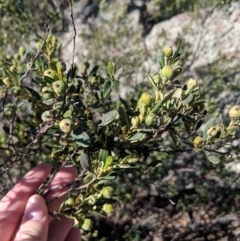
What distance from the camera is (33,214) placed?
137 cm

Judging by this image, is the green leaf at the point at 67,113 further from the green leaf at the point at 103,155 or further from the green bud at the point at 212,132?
the green bud at the point at 212,132

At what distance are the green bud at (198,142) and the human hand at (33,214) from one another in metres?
0.65

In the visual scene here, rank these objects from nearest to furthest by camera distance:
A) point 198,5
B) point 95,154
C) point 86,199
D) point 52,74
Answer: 1. point 52,74
2. point 95,154
3. point 86,199
4. point 198,5

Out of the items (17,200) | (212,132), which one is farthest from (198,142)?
(17,200)

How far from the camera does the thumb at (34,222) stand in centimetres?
126

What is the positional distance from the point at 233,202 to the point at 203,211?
9.4 inches

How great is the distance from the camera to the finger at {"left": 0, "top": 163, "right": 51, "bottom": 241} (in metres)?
1.39

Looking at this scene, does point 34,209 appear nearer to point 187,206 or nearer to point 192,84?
point 192,84

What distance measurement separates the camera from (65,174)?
1694 mm

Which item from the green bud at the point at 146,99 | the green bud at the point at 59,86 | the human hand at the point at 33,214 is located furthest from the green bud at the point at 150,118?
the human hand at the point at 33,214

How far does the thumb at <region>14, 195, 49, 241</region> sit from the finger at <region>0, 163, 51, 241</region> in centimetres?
6

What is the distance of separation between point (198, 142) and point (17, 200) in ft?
2.65

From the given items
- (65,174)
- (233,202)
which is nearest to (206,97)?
(233,202)

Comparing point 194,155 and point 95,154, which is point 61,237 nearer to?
point 95,154
